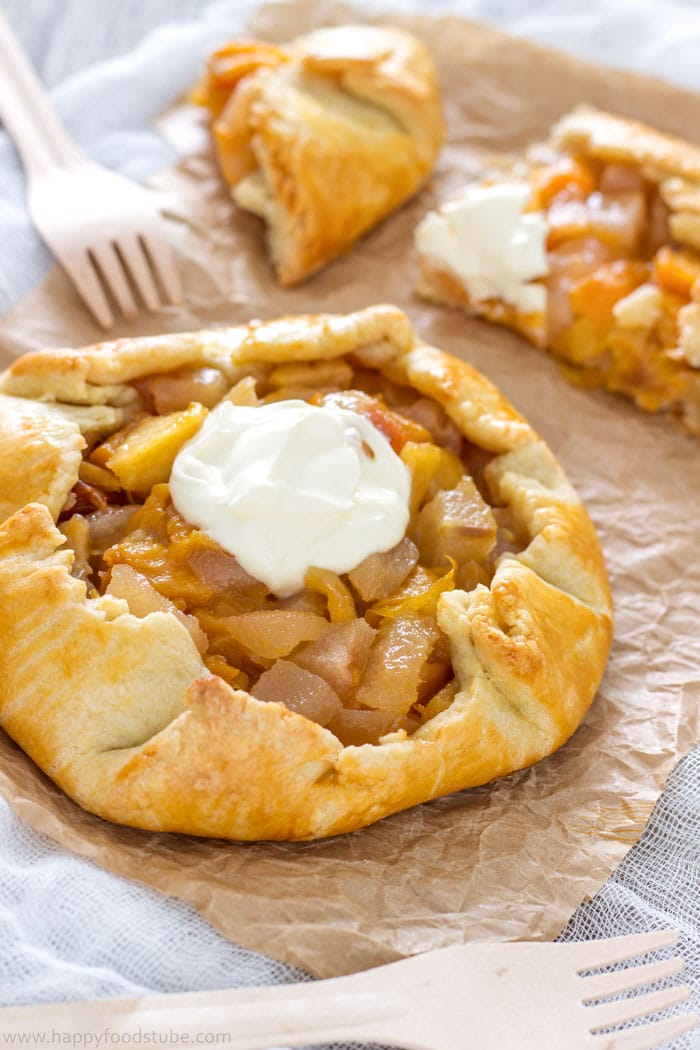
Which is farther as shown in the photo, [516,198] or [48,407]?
[516,198]

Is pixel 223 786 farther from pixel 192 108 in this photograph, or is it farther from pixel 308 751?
pixel 192 108

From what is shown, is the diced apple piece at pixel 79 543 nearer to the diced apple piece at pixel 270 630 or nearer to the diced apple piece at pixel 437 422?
the diced apple piece at pixel 270 630

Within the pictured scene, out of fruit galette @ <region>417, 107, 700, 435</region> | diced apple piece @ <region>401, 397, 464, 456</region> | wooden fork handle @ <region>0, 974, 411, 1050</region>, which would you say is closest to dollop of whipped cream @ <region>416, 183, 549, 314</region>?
fruit galette @ <region>417, 107, 700, 435</region>

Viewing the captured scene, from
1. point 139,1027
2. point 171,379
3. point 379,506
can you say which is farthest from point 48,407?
point 139,1027

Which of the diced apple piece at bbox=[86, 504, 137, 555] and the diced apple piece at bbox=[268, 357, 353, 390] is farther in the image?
the diced apple piece at bbox=[268, 357, 353, 390]

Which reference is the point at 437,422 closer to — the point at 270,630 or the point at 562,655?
the point at 562,655

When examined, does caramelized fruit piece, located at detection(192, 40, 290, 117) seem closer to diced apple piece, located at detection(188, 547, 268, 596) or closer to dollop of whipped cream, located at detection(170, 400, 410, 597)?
dollop of whipped cream, located at detection(170, 400, 410, 597)
